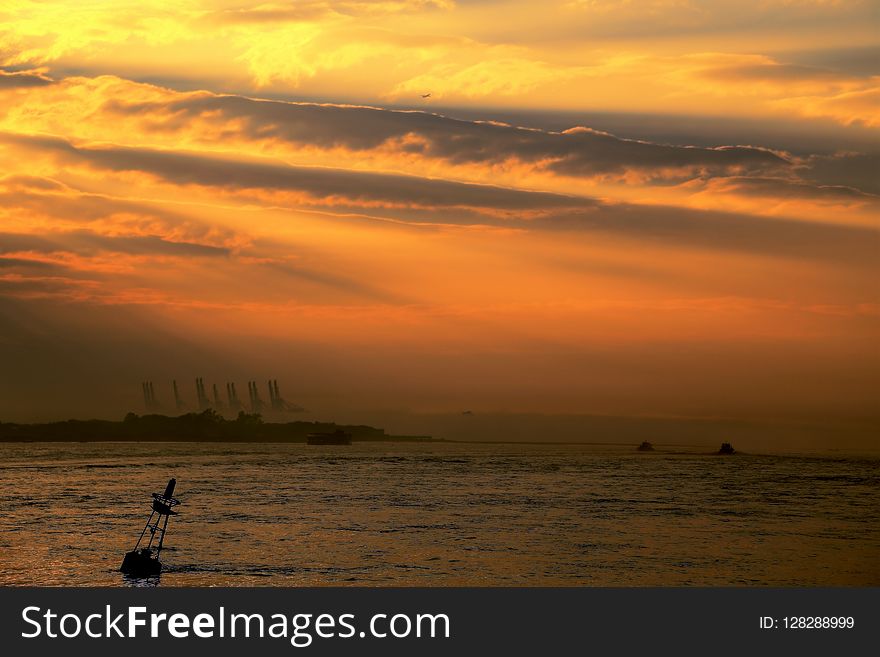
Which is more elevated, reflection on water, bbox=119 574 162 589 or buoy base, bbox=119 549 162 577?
buoy base, bbox=119 549 162 577

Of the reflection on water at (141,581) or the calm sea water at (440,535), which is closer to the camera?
the reflection on water at (141,581)

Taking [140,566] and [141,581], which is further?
[140,566]

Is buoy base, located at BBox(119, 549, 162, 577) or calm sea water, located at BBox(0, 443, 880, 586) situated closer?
buoy base, located at BBox(119, 549, 162, 577)

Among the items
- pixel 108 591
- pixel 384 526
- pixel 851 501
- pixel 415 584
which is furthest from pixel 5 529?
pixel 851 501

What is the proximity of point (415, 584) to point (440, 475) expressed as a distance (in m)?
131

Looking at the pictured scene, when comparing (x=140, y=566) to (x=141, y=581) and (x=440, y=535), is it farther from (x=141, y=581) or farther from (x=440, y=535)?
(x=440, y=535)

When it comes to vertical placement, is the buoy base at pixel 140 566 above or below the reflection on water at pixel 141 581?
above

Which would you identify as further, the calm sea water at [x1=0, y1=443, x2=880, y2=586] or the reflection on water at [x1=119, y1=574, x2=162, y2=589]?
the calm sea water at [x1=0, y1=443, x2=880, y2=586]

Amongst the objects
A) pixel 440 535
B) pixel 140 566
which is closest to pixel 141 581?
pixel 140 566

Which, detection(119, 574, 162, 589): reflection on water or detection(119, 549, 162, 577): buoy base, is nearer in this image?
detection(119, 574, 162, 589): reflection on water

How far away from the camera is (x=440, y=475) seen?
187875 mm

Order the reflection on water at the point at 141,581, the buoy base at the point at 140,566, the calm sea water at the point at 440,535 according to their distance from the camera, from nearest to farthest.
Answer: the reflection on water at the point at 141,581 → the buoy base at the point at 140,566 → the calm sea water at the point at 440,535


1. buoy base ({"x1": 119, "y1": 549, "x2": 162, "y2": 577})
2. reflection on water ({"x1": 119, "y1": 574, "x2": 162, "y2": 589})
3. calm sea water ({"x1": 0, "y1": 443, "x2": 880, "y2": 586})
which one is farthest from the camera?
calm sea water ({"x1": 0, "y1": 443, "x2": 880, "y2": 586})

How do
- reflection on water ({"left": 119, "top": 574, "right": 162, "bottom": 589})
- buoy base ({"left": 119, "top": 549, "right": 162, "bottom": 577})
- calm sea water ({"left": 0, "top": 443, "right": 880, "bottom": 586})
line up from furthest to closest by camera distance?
calm sea water ({"left": 0, "top": 443, "right": 880, "bottom": 586}) → buoy base ({"left": 119, "top": 549, "right": 162, "bottom": 577}) → reflection on water ({"left": 119, "top": 574, "right": 162, "bottom": 589})
